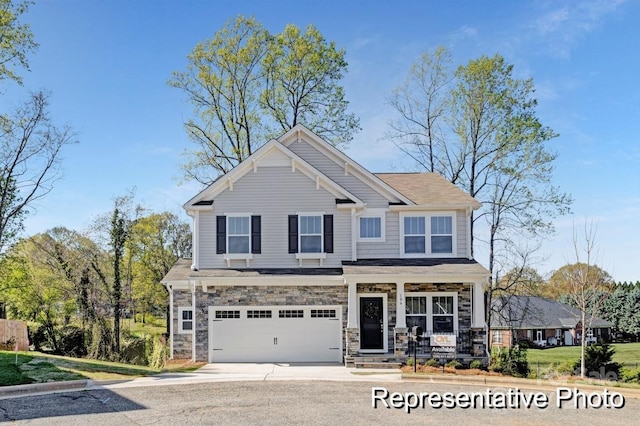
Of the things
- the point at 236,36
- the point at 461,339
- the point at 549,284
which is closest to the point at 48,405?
the point at 461,339

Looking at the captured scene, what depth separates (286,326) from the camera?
64.8 feet

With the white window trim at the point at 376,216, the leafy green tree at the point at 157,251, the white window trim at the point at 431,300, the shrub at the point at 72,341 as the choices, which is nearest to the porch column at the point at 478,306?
the white window trim at the point at 431,300

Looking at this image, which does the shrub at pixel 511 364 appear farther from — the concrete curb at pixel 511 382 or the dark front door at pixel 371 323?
the dark front door at pixel 371 323

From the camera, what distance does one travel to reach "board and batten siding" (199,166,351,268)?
→ 20.5 meters

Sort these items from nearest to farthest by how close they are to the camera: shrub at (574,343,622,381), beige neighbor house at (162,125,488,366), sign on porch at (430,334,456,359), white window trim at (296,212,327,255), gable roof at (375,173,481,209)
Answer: sign on porch at (430,334,456,359) → beige neighbor house at (162,125,488,366) → white window trim at (296,212,327,255) → shrub at (574,343,622,381) → gable roof at (375,173,481,209)

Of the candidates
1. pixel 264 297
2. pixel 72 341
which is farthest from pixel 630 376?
pixel 72 341

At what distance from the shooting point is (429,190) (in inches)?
878

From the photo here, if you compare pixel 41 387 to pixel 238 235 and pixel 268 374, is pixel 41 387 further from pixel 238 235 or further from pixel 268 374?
pixel 238 235

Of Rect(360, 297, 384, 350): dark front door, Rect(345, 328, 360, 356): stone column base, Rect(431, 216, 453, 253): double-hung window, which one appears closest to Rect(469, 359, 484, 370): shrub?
Rect(360, 297, 384, 350): dark front door

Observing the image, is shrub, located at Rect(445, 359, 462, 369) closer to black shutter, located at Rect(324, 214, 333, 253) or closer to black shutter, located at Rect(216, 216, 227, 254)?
black shutter, located at Rect(324, 214, 333, 253)

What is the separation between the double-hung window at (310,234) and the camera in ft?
67.2

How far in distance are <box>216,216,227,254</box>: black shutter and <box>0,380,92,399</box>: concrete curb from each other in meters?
7.29

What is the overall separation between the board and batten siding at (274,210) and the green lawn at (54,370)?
14.7 feet

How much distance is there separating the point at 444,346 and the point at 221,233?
8762 millimetres
